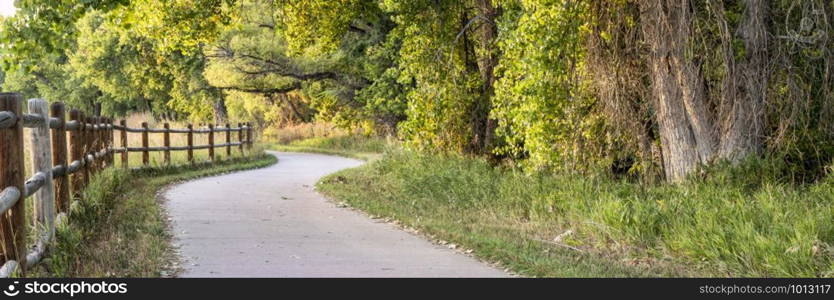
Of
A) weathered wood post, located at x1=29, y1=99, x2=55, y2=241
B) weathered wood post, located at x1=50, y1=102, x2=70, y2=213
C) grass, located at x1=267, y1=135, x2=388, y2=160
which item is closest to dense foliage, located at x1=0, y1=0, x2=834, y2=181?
weathered wood post, located at x1=50, y1=102, x2=70, y2=213

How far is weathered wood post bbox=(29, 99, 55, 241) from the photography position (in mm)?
8844

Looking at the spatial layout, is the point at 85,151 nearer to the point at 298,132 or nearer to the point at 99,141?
the point at 99,141

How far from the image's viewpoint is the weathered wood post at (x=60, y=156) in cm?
1011

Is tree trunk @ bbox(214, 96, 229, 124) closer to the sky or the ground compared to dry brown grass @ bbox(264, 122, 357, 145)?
closer to the sky

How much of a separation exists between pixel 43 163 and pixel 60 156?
1.17 m

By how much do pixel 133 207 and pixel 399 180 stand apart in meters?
6.35

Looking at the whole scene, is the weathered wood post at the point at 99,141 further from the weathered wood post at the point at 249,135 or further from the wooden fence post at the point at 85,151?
the weathered wood post at the point at 249,135

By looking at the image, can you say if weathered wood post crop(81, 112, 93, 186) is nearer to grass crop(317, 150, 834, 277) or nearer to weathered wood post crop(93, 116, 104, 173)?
weathered wood post crop(93, 116, 104, 173)

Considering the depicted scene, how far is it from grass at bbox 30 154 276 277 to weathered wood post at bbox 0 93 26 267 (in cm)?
35

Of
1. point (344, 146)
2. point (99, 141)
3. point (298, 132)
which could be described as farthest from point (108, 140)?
point (298, 132)

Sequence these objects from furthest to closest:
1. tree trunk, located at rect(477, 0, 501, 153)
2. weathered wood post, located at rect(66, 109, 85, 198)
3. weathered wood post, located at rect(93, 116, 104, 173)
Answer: tree trunk, located at rect(477, 0, 501, 153) < weathered wood post, located at rect(93, 116, 104, 173) < weathered wood post, located at rect(66, 109, 85, 198)

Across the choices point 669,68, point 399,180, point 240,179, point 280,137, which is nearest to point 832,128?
point 669,68

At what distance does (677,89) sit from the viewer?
12195mm

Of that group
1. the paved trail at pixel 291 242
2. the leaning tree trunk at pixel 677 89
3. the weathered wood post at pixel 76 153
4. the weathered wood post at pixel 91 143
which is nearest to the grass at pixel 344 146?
the paved trail at pixel 291 242
